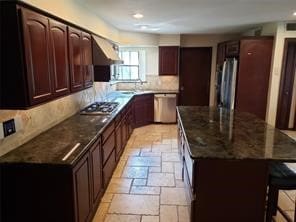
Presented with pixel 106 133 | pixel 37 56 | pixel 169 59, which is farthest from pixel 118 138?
pixel 169 59

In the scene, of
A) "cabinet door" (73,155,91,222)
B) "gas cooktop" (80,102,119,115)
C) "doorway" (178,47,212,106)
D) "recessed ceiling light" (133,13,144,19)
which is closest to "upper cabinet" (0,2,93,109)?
"cabinet door" (73,155,91,222)

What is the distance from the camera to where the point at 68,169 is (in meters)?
1.88

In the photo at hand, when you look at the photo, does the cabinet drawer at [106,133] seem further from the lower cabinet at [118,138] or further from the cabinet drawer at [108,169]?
the lower cabinet at [118,138]

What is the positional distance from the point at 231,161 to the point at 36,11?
2041 millimetres

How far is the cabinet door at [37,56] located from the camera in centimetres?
182

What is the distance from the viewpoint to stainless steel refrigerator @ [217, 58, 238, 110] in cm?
537

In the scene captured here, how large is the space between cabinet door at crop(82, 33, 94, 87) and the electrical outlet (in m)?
1.33

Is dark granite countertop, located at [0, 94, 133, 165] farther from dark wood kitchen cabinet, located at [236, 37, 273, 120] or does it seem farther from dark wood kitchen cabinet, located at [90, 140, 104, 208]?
dark wood kitchen cabinet, located at [236, 37, 273, 120]

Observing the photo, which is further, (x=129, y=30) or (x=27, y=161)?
(x=129, y=30)

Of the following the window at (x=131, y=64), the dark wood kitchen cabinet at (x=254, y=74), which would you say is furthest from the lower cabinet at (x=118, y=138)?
the window at (x=131, y=64)

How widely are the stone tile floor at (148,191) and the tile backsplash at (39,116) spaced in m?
1.15

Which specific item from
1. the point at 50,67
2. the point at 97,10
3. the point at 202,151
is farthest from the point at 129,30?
the point at 202,151

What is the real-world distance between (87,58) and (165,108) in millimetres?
3614

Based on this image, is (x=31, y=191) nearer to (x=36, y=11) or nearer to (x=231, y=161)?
(x=36, y=11)
